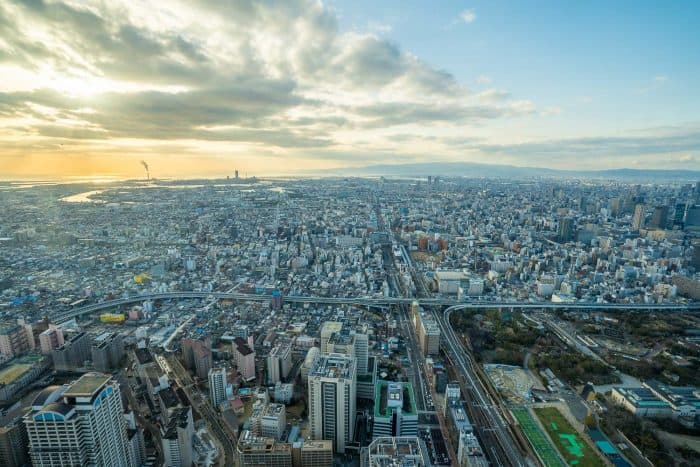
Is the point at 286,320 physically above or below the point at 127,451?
below

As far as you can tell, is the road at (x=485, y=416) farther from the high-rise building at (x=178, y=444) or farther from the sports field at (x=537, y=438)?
the high-rise building at (x=178, y=444)

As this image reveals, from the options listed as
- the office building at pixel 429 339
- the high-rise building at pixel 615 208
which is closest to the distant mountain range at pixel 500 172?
the high-rise building at pixel 615 208

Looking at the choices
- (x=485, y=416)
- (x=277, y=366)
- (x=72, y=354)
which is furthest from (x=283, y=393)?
(x=72, y=354)

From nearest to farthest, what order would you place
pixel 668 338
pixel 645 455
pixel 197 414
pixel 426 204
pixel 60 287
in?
1. pixel 645 455
2. pixel 197 414
3. pixel 668 338
4. pixel 60 287
5. pixel 426 204

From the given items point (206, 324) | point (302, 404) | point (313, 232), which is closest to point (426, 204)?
point (313, 232)

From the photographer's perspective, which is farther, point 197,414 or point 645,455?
point 197,414

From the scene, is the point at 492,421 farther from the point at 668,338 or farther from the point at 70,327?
the point at 70,327

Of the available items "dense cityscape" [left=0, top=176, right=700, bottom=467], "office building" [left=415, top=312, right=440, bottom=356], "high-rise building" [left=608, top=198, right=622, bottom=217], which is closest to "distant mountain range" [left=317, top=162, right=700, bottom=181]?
"high-rise building" [left=608, top=198, right=622, bottom=217]
